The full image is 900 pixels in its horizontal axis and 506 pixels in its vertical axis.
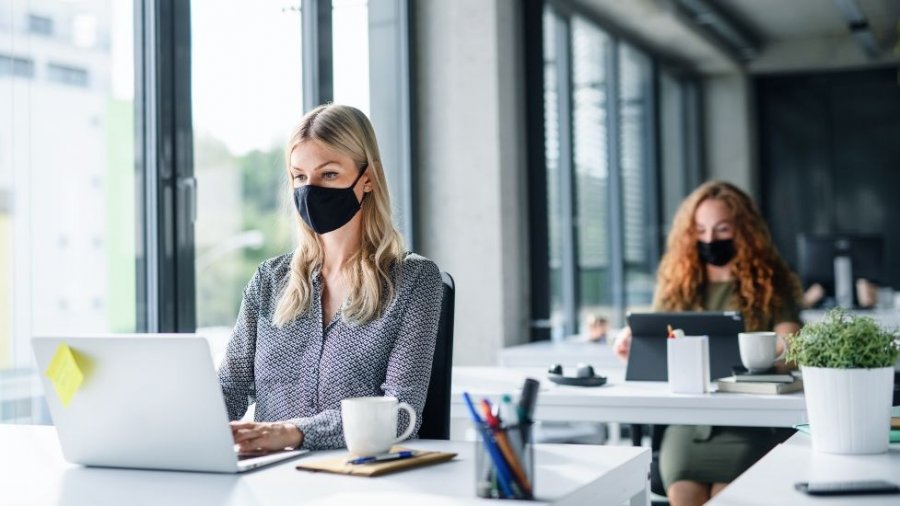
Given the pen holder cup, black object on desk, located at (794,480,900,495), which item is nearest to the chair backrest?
the pen holder cup

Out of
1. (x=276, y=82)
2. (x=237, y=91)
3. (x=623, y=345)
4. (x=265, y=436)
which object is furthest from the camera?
(x=276, y=82)

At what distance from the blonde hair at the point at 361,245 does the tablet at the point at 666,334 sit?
0.92 m

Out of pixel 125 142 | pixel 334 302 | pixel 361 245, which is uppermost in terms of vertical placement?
pixel 125 142

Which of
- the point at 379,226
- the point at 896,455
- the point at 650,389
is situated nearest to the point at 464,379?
the point at 650,389

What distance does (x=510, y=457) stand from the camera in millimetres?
1390

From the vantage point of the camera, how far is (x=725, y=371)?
2793 millimetres

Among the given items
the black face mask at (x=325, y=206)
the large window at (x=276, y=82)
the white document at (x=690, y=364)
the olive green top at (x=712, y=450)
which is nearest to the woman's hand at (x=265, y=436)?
the black face mask at (x=325, y=206)

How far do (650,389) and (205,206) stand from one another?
168 cm

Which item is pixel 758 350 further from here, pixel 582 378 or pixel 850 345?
pixel 850 345

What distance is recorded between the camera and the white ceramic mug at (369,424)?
1.66m

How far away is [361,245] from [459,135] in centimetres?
263

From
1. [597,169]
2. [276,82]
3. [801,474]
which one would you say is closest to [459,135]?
[276,82]

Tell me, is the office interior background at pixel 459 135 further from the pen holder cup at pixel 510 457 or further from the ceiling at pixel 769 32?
the pen holder cup at pixel 510 457

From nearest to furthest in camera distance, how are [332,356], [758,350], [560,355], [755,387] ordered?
[332,356] → [755,387] → [758,350] → [560,355]
